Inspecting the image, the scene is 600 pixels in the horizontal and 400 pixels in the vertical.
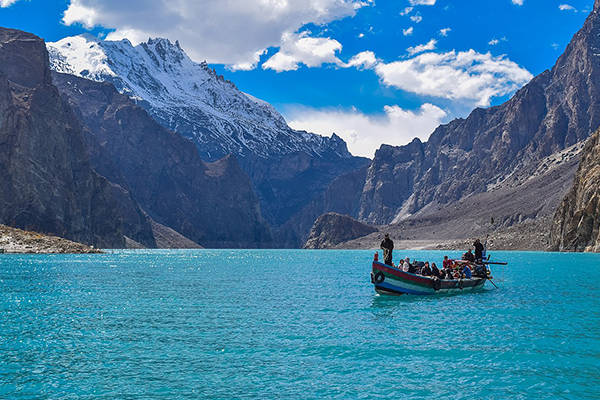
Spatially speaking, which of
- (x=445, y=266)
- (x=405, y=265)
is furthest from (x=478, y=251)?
(x=405, y=265)

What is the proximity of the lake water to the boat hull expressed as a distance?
1.15 m

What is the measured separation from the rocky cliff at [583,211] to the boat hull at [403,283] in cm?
11889

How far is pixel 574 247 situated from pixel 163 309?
150287mm

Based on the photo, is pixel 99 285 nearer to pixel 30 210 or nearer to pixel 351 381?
pixel 351 381

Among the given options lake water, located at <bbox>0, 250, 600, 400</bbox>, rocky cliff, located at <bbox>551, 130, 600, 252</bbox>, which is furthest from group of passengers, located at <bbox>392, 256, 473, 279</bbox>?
rocky cliff, located at <bbox>551, 130, 600, 252</bbox>

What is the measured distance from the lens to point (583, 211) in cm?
15988

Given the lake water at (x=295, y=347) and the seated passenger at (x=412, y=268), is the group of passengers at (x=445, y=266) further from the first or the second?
the lake water at (x=295, y=347)

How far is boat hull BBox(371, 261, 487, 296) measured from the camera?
47719mm

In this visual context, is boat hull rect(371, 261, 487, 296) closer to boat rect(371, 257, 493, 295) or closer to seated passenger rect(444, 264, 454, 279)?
boat rect(371, 257, 493, 295)

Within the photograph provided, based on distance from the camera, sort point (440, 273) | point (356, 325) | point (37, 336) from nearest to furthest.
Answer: point (37, 336), point (356, 325), point (440, 273)

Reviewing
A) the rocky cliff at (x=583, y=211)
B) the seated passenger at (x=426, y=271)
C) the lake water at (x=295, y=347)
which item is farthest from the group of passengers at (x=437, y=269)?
the rocky cliff at (x=583, y=211)

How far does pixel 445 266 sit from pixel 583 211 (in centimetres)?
→ 12177

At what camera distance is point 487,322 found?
115 ft

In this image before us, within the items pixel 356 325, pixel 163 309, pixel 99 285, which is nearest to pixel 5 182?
pixel 99 285
